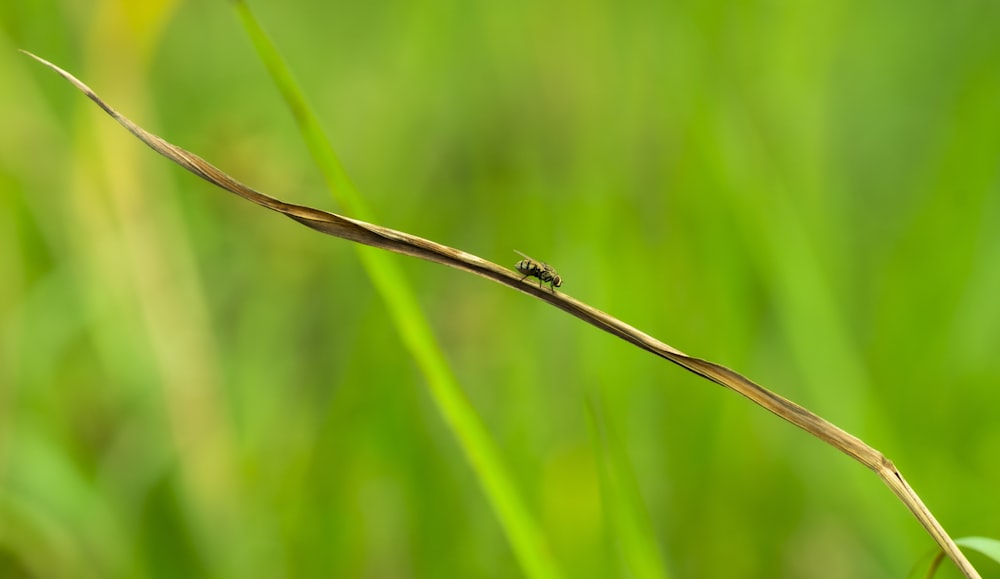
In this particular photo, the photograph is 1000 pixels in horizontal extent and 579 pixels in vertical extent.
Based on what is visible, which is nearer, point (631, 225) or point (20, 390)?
point (20, 390)

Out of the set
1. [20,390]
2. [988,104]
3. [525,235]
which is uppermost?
[988,104]

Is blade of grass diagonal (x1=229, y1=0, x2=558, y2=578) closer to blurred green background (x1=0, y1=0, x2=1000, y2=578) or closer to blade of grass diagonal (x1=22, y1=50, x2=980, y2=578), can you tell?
blurred green background (x1=0, y1=0, x2=1000, y2=578)

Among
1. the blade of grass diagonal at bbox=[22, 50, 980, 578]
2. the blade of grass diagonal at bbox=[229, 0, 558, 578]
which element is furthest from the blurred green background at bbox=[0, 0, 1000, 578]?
the blade of grass diagonal at bbox=[22, 50, 980, 578]

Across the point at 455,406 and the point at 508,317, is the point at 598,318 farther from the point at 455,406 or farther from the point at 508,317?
the point at 508,317

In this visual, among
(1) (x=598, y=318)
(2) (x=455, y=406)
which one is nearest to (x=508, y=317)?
(2) (x=455, y=406)

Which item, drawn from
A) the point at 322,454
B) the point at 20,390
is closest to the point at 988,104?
the point at 322,454

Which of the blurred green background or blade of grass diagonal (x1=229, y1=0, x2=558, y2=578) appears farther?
the blurred green background

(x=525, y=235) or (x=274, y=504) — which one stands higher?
(x=525, y=235)

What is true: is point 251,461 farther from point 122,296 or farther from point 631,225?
point 631,225

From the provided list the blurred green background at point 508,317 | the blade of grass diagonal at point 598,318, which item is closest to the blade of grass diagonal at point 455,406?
the blurred green background at point 508,317
